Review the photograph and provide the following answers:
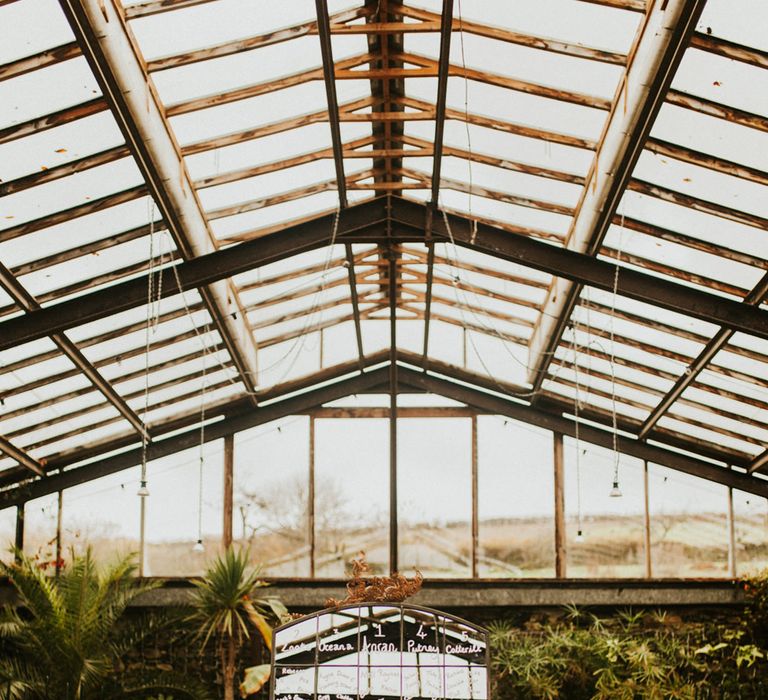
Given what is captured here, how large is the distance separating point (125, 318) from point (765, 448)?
6.93 metres

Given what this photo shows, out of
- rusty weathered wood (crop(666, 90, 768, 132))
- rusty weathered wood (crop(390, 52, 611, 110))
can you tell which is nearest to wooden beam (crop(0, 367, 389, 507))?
rusty weathered wood (crop(390, 52, 611, 110))

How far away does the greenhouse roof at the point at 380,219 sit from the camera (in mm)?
6172

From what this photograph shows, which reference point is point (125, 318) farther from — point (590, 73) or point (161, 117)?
point (590, 73)

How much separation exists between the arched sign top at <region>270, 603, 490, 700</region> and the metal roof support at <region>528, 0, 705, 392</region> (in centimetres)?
340

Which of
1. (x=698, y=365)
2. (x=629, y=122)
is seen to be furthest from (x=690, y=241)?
(x=698, y=365)

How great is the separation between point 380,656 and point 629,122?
13.1ft

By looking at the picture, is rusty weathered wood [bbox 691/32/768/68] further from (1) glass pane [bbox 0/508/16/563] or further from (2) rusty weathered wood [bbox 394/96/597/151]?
(1) glass pane [bbox 0/508/16/563]

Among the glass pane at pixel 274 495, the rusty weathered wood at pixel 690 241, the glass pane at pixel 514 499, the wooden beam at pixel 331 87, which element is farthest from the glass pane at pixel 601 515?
the wooden beam at pixel 331 87

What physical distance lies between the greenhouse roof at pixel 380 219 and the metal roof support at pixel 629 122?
2 cm

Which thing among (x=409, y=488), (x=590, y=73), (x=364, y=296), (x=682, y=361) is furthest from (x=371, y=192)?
(x=409, y=488)

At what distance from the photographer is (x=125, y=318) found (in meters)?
8.88

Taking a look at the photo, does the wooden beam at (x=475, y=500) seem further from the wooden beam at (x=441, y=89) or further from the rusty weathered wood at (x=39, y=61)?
the rusty weathered wood at (x=39, y=61)

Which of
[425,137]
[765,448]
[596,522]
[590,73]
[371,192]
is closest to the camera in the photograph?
[590,73]

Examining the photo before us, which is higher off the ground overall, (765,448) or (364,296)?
(364,296)
